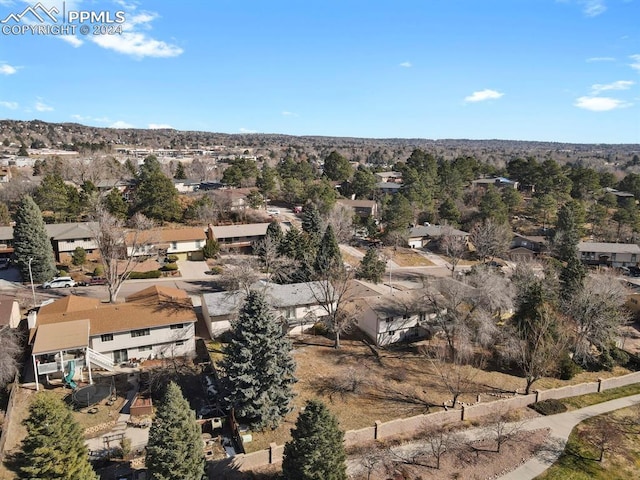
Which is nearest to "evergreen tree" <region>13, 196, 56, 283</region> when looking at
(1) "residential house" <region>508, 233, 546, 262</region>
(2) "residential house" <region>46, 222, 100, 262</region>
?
(2) "residential house" <region>46, 222, 100, 262</region>

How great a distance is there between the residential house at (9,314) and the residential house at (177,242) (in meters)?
19.3

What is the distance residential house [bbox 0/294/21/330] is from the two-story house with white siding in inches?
53.3

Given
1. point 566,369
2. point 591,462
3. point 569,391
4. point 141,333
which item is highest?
point 141,333

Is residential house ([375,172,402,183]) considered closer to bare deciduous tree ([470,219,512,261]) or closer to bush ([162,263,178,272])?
bare deciduous tree ([470,219,512,261])

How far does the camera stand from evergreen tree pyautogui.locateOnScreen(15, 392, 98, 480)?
17.7m

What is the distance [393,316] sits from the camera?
1478 inches

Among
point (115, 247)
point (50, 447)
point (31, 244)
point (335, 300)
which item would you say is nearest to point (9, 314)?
point (115, 247)

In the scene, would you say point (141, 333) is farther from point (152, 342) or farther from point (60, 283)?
point (60, 283)

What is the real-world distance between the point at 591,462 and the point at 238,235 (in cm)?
4913

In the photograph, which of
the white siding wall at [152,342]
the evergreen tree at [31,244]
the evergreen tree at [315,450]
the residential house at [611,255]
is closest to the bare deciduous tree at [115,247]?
the evergreen tree at [31,244]

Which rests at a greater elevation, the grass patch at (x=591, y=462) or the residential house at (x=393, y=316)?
the residential house at (x=393, y=316)

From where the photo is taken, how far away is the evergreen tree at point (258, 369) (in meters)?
25.7

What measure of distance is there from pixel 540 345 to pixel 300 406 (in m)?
18.5

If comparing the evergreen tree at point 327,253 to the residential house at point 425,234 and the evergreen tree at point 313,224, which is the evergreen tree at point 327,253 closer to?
the evergreen tree at point 313,224
